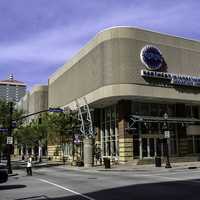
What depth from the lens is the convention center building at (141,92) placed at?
147ft

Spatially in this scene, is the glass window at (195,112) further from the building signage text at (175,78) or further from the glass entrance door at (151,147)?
the glass entrance door at (151,147)

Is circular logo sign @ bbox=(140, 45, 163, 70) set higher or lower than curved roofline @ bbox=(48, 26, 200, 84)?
lower

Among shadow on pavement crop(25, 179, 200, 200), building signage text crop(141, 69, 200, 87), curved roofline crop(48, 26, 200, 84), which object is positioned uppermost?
curved roofline crop(48, 26, 200, 84)

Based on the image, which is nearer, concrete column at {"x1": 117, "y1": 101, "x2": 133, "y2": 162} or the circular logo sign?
concrete column at {"x1": 117, "y1": 101, "x2": 133, "y2": 162}

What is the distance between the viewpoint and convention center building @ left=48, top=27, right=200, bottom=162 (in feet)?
147

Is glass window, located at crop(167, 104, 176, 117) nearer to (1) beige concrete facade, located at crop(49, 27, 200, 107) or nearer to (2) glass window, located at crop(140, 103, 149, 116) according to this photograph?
(1) beige concrete facade, located at crop(49, 27, 200, 107)

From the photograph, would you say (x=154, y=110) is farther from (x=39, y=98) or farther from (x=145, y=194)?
(x=39, y=98)

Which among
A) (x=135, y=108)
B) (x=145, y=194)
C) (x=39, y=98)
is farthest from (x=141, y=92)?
(x=39, y=98)

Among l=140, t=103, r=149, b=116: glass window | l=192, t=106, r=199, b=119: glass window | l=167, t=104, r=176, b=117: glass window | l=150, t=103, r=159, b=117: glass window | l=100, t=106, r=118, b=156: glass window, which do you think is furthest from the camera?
l=192, t=106, r=199, b=119: glass window

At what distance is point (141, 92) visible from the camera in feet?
146

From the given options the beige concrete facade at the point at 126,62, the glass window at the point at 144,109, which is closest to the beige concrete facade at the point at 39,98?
the beige concrete facade at the point at 126,62

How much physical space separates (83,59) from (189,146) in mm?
17776

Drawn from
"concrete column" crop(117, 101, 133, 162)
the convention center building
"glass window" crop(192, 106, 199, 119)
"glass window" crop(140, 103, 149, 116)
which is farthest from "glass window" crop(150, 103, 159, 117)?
"glass window" crop(192, 106, 199, 119)

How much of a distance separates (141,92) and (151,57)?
465 cm
